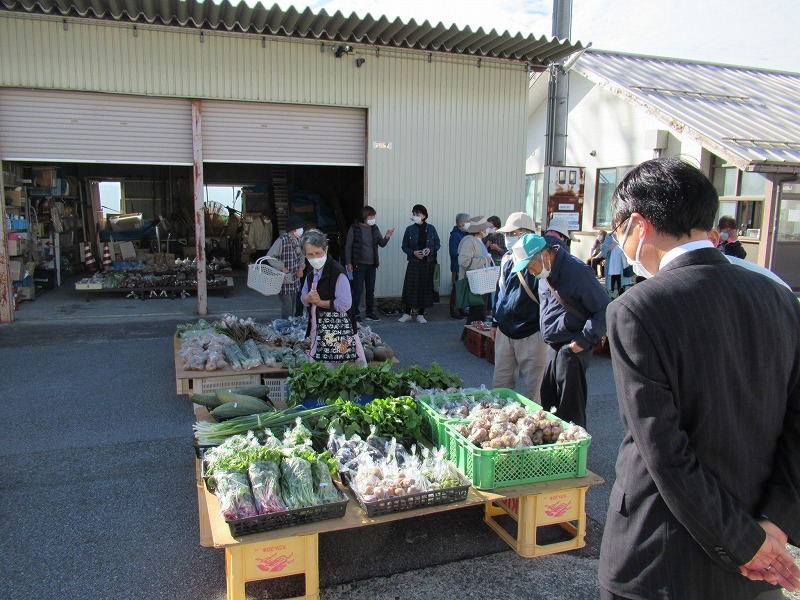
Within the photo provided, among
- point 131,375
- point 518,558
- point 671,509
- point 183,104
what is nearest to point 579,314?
point 518,558

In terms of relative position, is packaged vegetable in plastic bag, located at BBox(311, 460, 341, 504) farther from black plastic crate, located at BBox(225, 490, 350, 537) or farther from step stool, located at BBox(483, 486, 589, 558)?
step stool, located at BBox(483, 486, 589, 558)

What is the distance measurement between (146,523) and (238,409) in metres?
0.94

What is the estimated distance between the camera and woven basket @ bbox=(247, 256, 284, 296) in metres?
8.34

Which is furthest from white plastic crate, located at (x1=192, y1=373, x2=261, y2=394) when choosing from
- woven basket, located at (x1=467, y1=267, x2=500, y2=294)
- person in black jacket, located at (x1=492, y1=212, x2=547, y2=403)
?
woven basket, located at (x1=467, y1=267, x2=500, y2=294)

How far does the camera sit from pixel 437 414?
4.18 meters

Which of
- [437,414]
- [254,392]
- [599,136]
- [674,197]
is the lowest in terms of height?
[254,392]

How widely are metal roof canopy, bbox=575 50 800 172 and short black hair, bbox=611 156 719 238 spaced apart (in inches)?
435

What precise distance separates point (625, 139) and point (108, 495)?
1440 centimetres

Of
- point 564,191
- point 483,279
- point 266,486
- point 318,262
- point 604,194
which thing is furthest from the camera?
point 604,194

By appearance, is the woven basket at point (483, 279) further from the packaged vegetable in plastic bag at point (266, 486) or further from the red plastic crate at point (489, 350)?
the packaged vegetable in plastic bag at point (266, 486)

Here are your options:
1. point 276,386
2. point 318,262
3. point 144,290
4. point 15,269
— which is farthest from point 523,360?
point 15,269

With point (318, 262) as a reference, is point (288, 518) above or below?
below

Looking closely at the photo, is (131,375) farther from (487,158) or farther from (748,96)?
(748,96)

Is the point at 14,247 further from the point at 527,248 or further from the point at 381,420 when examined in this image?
the point at 527,248
